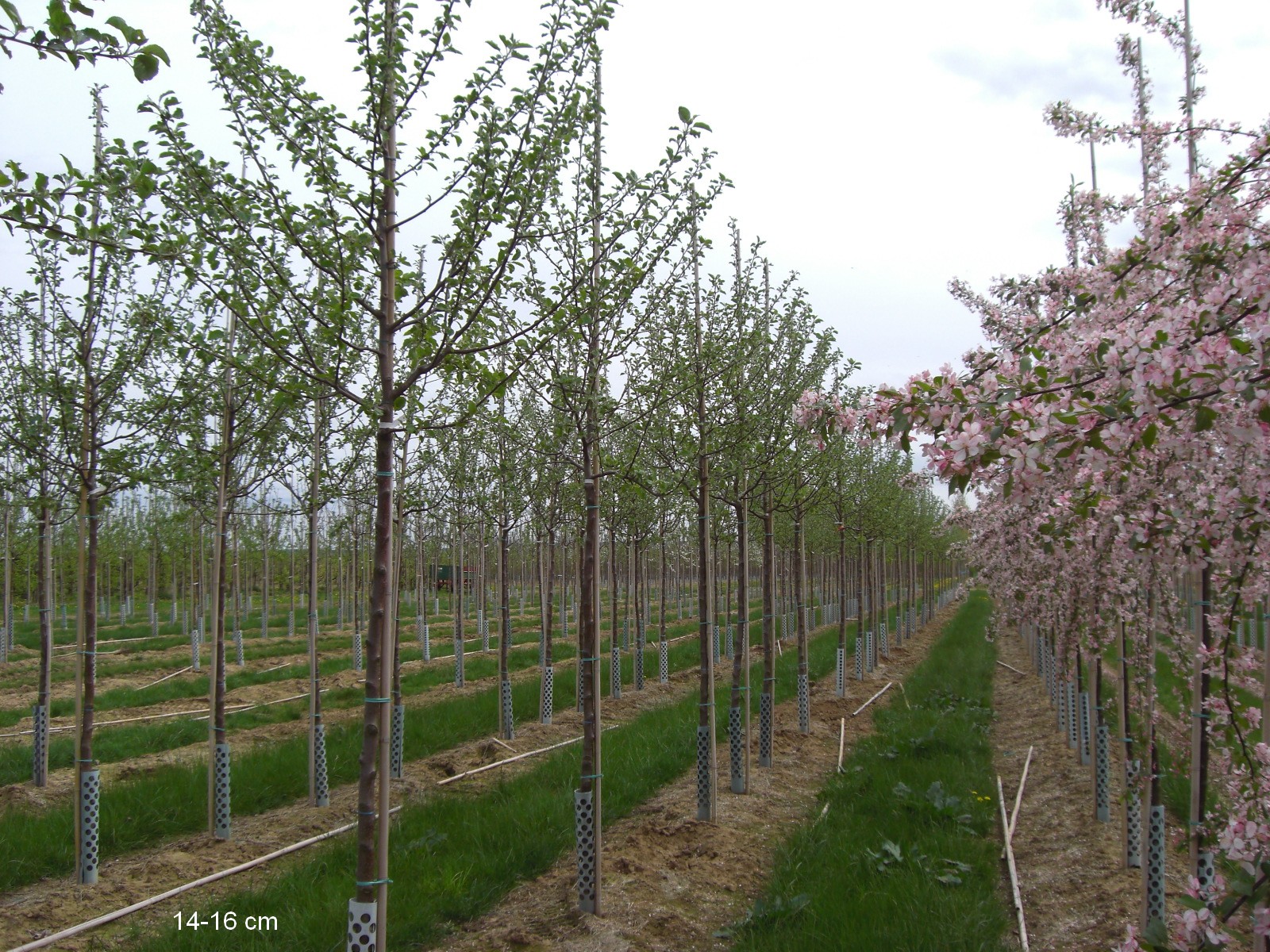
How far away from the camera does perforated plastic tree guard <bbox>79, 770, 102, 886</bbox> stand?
5461mm

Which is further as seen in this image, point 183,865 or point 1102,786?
point 1102,786

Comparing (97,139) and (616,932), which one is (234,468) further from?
(616,932)

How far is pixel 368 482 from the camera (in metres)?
10.6

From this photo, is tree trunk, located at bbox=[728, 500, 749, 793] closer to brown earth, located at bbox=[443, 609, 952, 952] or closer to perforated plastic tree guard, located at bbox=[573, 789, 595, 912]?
brown earth, located at bbox=[443, 609, 952, 952]

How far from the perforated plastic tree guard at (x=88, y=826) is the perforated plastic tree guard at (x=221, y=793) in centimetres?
90

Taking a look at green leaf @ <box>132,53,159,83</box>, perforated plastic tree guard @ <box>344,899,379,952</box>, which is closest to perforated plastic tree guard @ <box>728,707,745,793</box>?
perforated plastic tree guard @ <box>344,899,379,952</box>

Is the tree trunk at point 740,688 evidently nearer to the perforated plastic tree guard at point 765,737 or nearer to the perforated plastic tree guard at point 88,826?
the perforated plastic tree guard at point 765,737

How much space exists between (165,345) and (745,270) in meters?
5.39

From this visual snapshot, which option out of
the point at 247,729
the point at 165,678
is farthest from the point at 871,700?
the point at 165,678

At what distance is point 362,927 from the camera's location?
10.1ft

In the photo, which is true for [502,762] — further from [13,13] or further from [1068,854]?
[13,13]

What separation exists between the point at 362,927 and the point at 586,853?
2188 mm

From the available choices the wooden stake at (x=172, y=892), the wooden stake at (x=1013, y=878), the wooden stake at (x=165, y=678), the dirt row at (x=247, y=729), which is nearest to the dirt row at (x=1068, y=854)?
the wooden stake at (x=1013, y=878)

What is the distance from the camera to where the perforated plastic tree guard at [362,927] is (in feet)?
10.1
